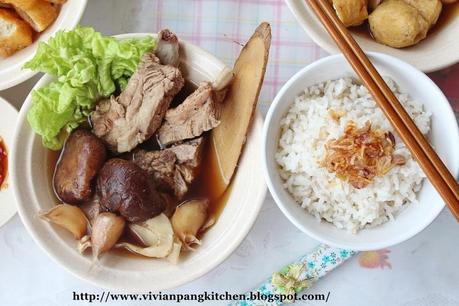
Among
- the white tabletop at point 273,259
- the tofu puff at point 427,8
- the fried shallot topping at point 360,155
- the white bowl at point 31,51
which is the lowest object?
the white tabletop at point 273,259

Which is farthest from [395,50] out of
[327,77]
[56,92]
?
[56,92]

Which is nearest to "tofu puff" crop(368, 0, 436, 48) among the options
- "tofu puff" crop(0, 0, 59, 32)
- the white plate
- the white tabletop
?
the white tabletop

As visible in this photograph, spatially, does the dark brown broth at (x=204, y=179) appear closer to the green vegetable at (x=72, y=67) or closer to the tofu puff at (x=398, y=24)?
the green vegetable at (x=72, y=67)

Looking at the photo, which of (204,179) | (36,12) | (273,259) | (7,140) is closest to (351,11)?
(204,179)

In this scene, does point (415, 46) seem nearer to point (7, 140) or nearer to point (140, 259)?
point (140, 259)

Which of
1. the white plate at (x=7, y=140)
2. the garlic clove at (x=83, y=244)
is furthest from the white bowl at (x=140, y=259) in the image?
the white plate at (x=7, y=140)

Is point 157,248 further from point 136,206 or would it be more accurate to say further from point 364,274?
point 364,274
